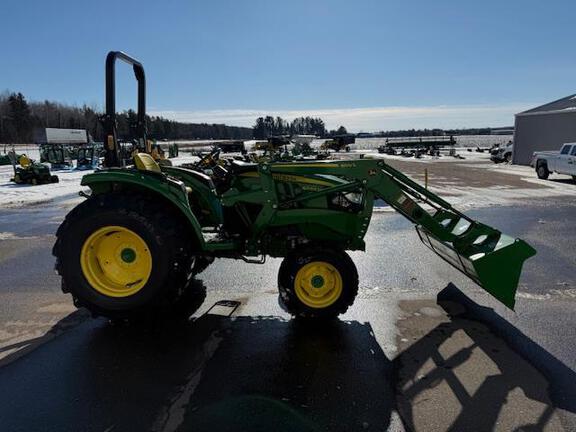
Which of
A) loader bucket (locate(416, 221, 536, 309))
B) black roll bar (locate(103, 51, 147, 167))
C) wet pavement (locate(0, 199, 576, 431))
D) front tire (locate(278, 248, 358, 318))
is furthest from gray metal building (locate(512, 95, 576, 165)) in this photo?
black roll bar (locate(103, 51, 147, 167))

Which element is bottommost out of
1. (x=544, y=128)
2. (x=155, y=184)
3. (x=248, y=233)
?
(x=248, y=233)

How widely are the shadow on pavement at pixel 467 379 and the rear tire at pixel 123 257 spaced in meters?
2.12

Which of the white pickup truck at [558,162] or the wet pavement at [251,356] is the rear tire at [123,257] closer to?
the wet pavement at [251,356]

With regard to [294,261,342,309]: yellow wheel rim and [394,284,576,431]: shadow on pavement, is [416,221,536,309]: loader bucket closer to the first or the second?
[394,284,576,431]: shadow on pavement

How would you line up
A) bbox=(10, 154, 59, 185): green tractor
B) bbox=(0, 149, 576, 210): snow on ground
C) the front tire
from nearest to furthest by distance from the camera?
the front tire, bbox=(0, 149, 576, 210): snow on ground, bbox=(10, 154, 59, 185): green tractor

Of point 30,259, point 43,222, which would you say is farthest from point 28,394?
point 43,222

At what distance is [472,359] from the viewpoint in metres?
3.40

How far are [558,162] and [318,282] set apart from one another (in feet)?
59.0

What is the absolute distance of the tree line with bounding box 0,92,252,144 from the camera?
77938mm

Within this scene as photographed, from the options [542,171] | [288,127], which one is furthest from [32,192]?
[288,127]

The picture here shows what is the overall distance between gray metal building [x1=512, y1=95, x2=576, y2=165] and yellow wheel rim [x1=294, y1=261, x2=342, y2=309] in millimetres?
27085

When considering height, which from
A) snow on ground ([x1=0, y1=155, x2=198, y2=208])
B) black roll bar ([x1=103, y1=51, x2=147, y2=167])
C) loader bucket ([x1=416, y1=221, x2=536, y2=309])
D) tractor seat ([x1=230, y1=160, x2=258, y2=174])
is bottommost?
snow on ground ([x1=0, y1=155, x2=198, y2=208])

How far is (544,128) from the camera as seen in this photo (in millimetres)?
26812

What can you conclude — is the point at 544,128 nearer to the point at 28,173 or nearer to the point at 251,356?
the point at 28,173
